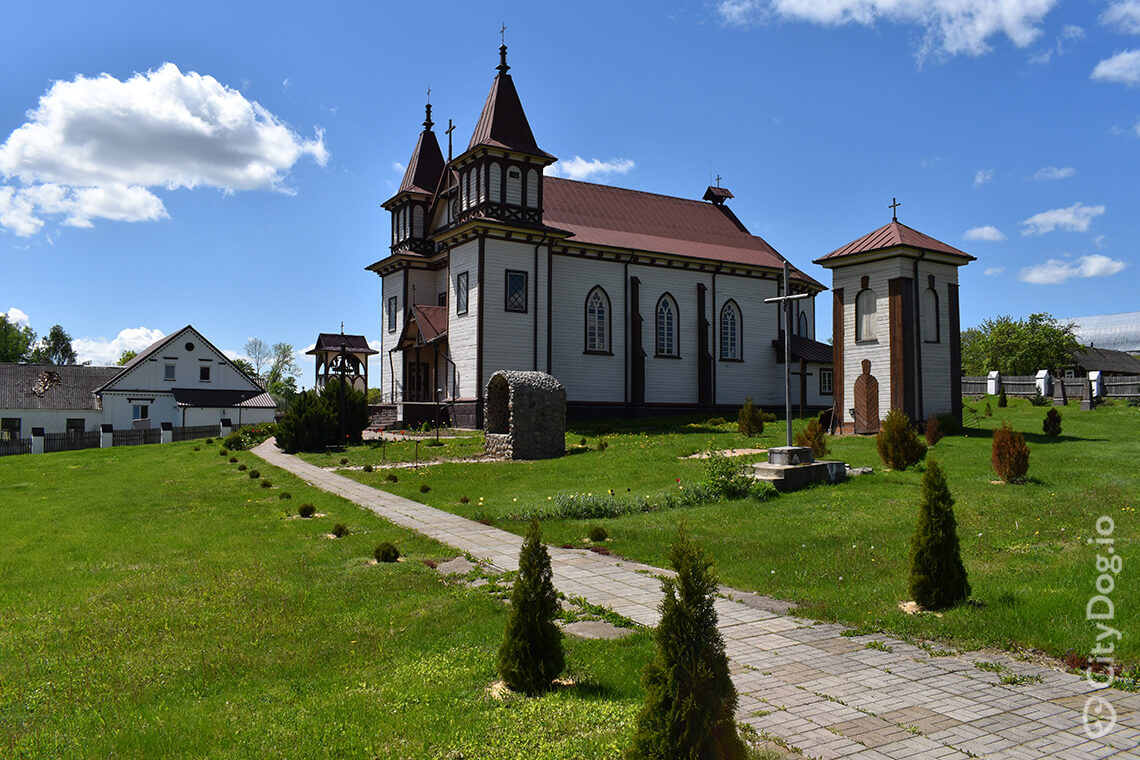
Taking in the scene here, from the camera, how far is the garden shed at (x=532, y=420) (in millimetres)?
24469

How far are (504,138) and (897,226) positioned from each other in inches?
681

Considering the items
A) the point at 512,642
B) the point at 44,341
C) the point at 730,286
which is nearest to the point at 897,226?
the point at 730,286

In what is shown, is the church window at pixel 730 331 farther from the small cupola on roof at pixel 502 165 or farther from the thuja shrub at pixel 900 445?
the thuja shrub at pixel 900 445

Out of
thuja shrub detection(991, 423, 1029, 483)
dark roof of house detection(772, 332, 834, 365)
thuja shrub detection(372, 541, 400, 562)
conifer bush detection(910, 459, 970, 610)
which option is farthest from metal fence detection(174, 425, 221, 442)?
conifer bush detection(910, 459, 970, 610)

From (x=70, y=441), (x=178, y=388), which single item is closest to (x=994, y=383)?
(x=70, y=441)

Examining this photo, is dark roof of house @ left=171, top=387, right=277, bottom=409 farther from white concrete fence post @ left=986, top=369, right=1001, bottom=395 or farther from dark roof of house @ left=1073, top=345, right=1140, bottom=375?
dark roof of house @ left=1073, top=345, right=1140, bottom=375

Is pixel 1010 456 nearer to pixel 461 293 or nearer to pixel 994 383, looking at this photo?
pixel 461 293

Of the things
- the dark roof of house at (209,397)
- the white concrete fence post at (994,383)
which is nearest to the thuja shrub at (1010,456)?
the white concrete fence post at (994,383)

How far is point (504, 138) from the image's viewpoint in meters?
34.0

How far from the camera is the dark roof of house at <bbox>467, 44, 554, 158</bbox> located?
33906 millimetres

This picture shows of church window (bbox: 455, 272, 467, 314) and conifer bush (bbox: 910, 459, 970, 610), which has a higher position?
church window (bbox: 455, 272, 467, 314)

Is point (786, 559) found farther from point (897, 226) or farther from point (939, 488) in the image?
point (897, 226)

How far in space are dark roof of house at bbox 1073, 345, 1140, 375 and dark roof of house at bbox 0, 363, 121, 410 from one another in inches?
3149

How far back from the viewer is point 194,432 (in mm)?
42844
